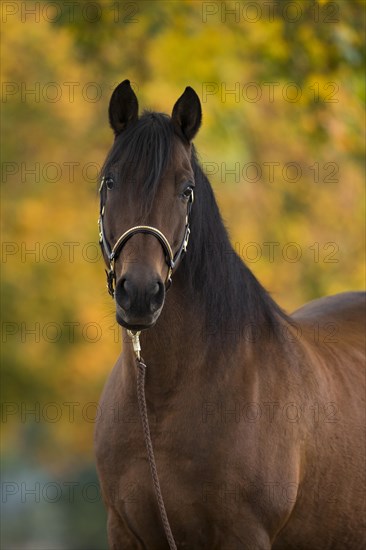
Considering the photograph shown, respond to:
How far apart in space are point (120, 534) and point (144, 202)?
163cm

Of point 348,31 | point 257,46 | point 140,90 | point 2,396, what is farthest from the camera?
point 2,396

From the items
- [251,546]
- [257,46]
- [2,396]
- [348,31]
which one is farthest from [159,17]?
[2,396]

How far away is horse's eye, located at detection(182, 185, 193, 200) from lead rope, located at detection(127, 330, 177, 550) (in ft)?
2.05

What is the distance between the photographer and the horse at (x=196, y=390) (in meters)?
4.57

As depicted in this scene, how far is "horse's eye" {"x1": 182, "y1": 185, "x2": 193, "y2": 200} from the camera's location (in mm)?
4625

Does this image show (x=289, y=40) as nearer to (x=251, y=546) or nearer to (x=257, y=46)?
(x=257, y=46)

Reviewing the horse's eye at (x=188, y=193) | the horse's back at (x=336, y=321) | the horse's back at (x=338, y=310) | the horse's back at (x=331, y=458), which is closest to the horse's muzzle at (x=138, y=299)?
the horse's eye at (x=188, y=193)

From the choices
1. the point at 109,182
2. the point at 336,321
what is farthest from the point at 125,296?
the point at 336,321

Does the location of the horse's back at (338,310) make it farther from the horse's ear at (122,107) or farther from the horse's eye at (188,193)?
the horse's ear at (122,107)

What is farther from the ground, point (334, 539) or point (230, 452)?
point (230, 452)

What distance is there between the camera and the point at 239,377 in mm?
4969

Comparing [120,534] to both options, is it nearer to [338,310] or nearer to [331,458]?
[331,458]

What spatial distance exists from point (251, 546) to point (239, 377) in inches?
30.0

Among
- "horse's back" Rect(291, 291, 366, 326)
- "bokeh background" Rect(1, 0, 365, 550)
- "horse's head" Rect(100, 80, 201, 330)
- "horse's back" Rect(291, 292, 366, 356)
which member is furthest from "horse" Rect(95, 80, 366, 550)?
"bokeh background" Rect(1, 0, 365, 550)
